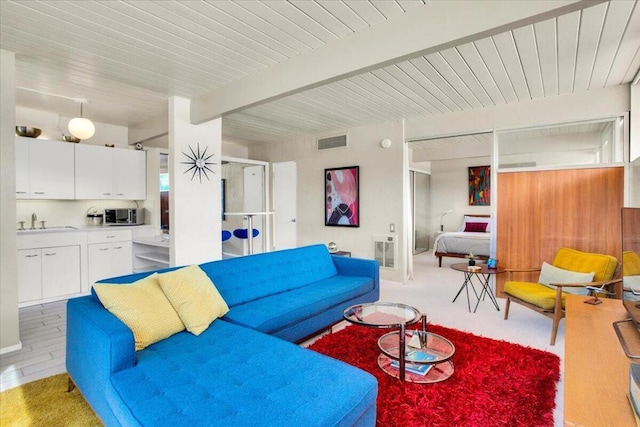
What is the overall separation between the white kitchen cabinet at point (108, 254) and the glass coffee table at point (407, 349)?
388 cm

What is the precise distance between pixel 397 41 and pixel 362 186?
3.43 m

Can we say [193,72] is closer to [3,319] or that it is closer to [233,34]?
[233,34]

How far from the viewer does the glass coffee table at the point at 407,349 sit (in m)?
2.23

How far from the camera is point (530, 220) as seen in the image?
424 cm

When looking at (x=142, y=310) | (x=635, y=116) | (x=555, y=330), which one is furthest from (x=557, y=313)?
(x=142, y=310)

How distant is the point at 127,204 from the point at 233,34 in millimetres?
4220

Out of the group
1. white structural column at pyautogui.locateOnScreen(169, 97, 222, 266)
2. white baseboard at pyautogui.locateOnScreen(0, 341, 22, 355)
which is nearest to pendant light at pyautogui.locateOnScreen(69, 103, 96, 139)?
white structural column at pyautogui.locateOnScreen(169, 97, 222, 266)

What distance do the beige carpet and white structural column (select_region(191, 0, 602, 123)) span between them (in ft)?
8.87

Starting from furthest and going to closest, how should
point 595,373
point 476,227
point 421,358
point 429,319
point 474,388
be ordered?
point 476,227, point 429,319, point 421,358, point 474,388, point 595,373

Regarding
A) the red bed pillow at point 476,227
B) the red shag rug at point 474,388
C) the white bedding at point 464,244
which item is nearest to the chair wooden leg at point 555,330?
the red shag rug at point 474,388

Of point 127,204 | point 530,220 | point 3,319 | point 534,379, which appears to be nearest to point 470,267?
point 530,220

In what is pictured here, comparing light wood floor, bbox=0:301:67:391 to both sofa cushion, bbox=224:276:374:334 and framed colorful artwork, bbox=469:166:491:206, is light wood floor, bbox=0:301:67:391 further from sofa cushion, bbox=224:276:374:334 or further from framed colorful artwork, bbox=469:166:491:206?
framed colorful artwork, bbox=469:166:491:206

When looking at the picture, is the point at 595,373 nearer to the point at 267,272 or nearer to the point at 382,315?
the point at 382,315

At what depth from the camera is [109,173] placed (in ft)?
16.5
